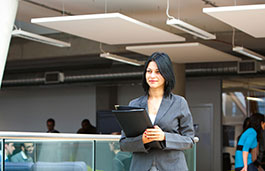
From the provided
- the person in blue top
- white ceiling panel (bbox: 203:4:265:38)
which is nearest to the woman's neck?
white ceiling panel (bbox: 203:4:265:38)

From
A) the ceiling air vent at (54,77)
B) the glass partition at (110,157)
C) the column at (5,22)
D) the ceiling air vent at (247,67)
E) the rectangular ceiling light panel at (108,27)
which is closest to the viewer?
the glass partition at (110,157)

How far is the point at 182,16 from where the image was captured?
10.2 meters

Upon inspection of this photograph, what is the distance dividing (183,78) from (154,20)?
2.81 m

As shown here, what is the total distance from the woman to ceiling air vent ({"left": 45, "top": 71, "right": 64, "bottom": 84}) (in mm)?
12435

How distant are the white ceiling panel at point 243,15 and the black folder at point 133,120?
14.6 feet

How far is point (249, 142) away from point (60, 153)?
15.0 ft

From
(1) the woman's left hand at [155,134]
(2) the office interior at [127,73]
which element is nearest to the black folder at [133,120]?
(1) the woman's left hand at [155,134]

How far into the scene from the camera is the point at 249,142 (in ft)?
26.0

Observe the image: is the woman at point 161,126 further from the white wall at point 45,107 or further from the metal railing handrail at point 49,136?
the white wall at point 45,107

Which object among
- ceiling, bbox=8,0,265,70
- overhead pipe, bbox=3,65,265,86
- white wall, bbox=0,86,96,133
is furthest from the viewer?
white wall, bbox=0,86,96,133

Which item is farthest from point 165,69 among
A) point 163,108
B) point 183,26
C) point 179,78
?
point 179,78

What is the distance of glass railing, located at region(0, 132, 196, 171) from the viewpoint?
321cm

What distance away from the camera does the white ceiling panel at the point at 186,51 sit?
985 centimetres

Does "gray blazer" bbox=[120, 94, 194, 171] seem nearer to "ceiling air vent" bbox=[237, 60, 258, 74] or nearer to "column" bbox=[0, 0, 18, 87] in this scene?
"column" bbox=[0, 0, 18, 87]
